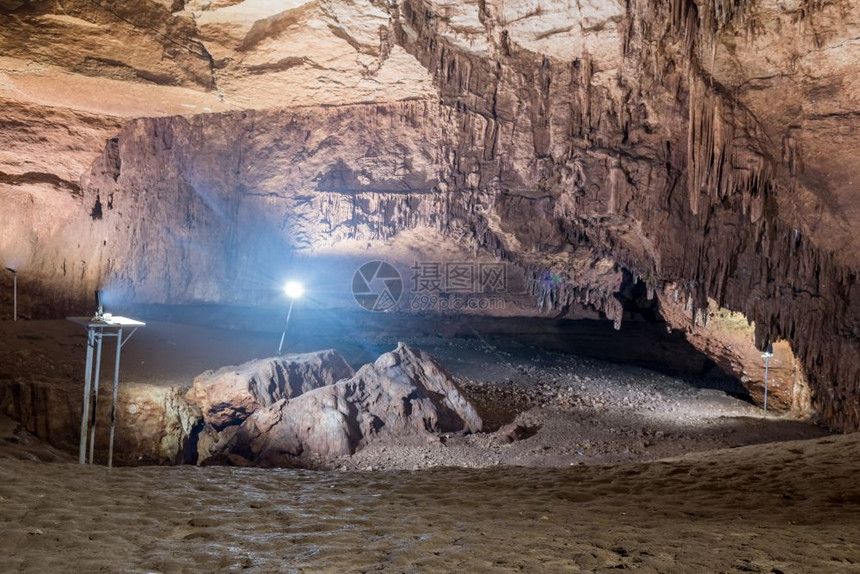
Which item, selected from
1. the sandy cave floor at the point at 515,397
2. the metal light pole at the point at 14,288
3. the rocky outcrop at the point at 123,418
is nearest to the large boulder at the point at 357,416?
the sandy cave floor at the point at 515,397

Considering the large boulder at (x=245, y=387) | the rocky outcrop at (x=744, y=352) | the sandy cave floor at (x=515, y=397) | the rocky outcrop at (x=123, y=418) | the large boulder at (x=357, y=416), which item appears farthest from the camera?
the rocky outcrop at (x=744, y=352)

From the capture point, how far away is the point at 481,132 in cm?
1161

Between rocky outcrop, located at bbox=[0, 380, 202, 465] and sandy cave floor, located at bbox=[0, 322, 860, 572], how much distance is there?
1.64m

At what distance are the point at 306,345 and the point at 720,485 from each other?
13.1 m

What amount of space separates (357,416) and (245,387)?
2466 millimetres

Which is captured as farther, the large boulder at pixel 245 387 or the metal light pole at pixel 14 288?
the metal light pole at pixel 14 288

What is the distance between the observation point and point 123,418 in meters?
11.0

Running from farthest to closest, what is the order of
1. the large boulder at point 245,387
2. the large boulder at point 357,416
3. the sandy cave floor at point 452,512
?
the large boulder at point 245,387
the large boulder at point 357,416
the sandy cave floor at point 452,512

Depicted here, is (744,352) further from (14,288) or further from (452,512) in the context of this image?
(14,288)

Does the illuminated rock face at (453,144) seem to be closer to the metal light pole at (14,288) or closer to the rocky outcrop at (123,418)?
the metal light pole at (14,288)

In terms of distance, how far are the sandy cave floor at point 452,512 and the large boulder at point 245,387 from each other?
2740 millimetres

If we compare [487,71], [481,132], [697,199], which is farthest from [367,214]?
[697,199]

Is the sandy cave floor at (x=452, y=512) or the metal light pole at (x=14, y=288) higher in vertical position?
the metal light pole at (x=14, y=288)

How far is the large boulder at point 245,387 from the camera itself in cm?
1095
